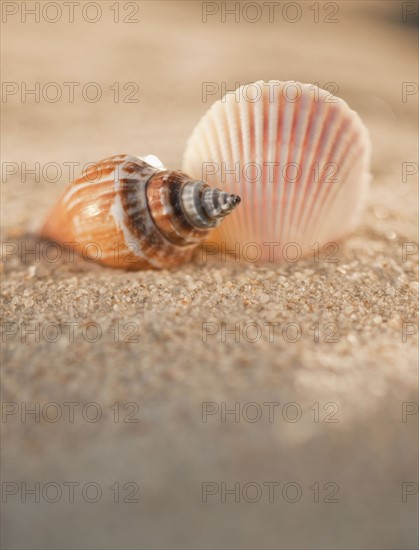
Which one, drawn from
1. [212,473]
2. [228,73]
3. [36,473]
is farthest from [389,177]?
[36,473]

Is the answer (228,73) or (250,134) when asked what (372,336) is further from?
(228,73)

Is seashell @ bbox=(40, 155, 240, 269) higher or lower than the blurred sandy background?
higher

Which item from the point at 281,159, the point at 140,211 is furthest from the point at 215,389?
the point at 281,159

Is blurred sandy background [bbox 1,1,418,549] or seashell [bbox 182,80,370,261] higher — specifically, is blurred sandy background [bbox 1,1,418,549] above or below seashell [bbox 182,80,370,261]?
below

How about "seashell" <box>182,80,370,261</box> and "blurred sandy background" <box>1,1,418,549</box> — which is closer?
"blurred sandy background" <box>1,1,418,549</box>

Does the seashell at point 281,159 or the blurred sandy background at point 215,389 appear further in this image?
the seashell at point 281,159

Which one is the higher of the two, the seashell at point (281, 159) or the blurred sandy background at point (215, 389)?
the seashell at point (281, 159)
